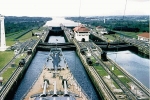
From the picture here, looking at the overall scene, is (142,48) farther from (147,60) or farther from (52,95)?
(52,95)

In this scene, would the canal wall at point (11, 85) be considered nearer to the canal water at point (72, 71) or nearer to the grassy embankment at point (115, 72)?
the canal water at point (72, 71)

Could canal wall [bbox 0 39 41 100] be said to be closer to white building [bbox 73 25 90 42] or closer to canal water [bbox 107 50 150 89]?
canal water [bbox 107 50 150 89]

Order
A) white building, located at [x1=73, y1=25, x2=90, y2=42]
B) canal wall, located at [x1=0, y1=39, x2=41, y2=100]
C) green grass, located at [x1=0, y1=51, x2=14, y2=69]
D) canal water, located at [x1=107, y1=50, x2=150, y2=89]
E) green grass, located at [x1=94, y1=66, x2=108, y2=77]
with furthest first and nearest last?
white building, located at [x1=73, y1=25, x2=90, y2=42] → green grass, located at [x1=0, y1=51, x2=14, y2=69] → canal water, located at [x1=107, y1=50, x2=150, y2=89] → green grass, located at [x1=94, y1=66, x2=108, y2=77] → canal wall, located at [x1=0, y1=39, x2=41, y2=100]

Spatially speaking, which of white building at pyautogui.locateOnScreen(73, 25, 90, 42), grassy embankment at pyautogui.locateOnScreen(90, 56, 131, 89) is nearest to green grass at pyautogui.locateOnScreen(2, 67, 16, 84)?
grassy embankment at pyautogui.locateOnScreen(90, 56, 131, 89)

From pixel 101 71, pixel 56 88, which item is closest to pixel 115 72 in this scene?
pixel 101 71

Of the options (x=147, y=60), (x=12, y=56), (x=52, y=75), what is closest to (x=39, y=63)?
(x=12, y=56)

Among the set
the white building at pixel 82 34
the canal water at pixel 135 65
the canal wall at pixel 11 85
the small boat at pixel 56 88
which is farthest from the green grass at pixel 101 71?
the white building at pixel 82 34
